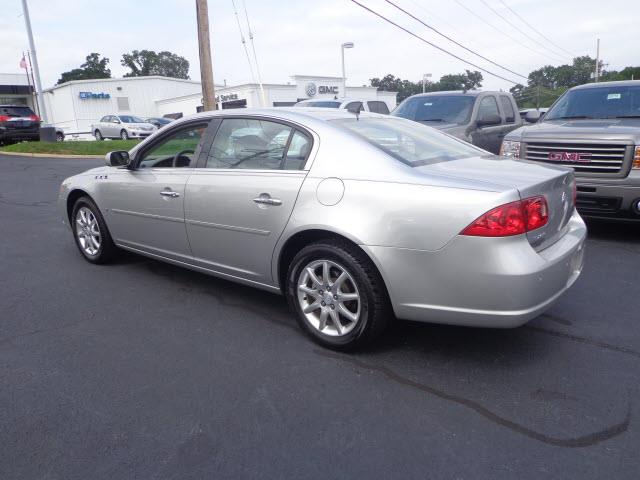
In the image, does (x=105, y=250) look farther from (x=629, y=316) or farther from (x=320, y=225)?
(x=629, y=316)

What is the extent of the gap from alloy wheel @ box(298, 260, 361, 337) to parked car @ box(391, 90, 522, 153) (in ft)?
18.0

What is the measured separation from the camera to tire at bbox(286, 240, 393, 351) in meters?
3.12

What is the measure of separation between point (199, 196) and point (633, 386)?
3066mm

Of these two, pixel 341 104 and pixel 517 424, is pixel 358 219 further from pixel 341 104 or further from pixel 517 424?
pixel 341 104

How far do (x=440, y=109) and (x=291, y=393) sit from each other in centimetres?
716

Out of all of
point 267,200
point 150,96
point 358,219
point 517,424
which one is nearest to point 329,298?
point 358,219

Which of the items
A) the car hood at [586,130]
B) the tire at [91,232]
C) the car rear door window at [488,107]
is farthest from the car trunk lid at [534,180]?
the car rear door window at [488,107]

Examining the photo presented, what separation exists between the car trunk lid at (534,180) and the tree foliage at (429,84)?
81.6m

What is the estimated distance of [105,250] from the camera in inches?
205

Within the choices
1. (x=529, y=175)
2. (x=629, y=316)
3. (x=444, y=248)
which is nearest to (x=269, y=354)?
(x=444, y=248)

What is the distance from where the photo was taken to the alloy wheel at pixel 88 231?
5242 mm

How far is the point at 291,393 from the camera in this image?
2.88 metres

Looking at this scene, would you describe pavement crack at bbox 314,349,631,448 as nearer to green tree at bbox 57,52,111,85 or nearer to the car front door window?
the car front door window

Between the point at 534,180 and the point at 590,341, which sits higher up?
the point at 534,180
